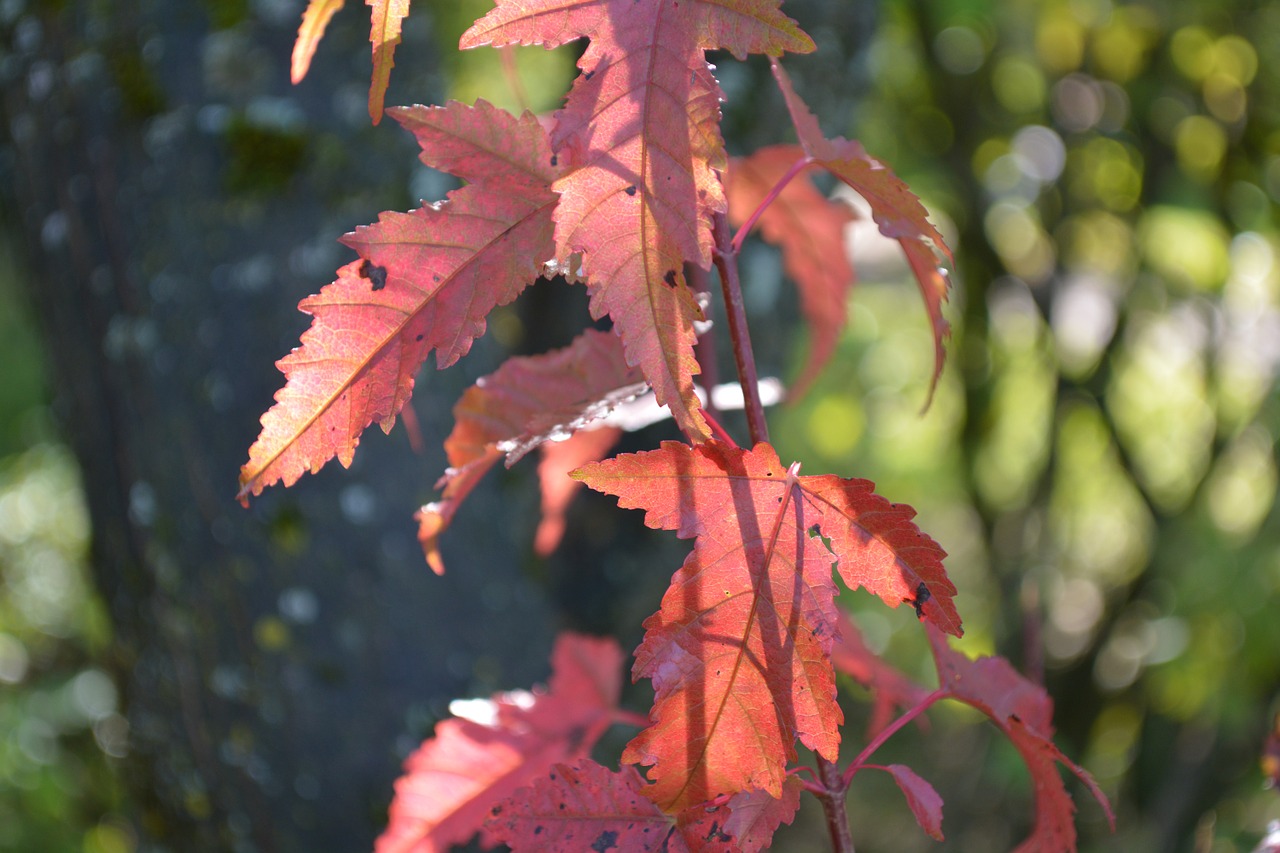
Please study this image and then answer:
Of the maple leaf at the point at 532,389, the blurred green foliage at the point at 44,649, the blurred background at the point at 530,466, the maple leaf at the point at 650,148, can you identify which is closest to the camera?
the maple leaf at the point at 650,148

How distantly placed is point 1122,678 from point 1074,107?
1226mm

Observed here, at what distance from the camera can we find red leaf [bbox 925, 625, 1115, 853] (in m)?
0.39

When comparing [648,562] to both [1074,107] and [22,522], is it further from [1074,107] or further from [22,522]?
[22,522]

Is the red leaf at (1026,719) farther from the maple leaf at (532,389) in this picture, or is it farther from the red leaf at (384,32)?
the red leaf at (384,32)

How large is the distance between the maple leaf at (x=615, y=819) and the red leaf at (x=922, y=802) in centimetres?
5

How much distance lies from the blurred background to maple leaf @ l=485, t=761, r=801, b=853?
0.32 m

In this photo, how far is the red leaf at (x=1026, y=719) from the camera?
15.2 inches

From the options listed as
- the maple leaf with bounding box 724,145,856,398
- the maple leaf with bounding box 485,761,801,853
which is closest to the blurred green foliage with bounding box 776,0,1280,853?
the maple leaf with bounding box 724,145,856,398

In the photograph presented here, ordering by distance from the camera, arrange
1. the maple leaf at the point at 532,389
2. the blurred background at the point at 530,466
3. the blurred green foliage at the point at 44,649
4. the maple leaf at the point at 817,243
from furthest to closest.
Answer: the blurred green foliage at the point at 44,649
the blurred background at the point at 530,466
the maple leaf at the point at 817,243
the maple leaf at the point at 532,389

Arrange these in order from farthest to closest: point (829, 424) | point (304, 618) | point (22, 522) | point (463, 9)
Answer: point (22, 522) < point (829, 424) < point (463, 9) < point (304, 618)

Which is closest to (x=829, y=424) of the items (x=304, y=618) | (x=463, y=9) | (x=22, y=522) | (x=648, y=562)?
(x=463, y=9)

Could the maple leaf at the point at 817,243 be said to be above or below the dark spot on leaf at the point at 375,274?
below

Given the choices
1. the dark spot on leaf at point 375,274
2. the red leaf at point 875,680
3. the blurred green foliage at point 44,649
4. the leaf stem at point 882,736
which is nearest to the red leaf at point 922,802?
the leaf stem at point 882,736

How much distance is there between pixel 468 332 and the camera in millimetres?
321
